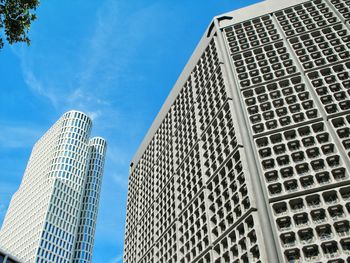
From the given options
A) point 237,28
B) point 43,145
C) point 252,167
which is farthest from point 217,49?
point 43,145

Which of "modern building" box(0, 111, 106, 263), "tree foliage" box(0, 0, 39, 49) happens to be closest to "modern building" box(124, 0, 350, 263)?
"tree foliage" box(0, 0, 39, 49)

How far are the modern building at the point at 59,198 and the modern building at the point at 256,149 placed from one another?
194 feet

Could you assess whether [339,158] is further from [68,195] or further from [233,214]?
[68,195]

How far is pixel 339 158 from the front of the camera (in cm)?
3700

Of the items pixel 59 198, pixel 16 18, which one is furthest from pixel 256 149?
pixel 59 198

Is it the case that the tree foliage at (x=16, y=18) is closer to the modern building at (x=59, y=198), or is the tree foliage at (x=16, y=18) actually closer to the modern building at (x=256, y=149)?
the modern building at (x=256, y=149)

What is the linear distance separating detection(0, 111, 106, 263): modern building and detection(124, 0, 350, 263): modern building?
59.2 m

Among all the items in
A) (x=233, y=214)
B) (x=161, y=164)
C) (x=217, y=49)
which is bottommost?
(x=233, y=214)

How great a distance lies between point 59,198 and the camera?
128250 mm

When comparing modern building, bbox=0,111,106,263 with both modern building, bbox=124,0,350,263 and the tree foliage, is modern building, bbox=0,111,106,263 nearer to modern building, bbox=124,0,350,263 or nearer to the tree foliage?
modern building, bbox=124,0,350,263

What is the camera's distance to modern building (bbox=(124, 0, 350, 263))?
34281 mm

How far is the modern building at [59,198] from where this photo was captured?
119 metres

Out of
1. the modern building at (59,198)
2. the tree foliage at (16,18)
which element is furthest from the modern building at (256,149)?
the modern building at (59,198)

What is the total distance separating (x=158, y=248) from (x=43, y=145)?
11374 centimetres
